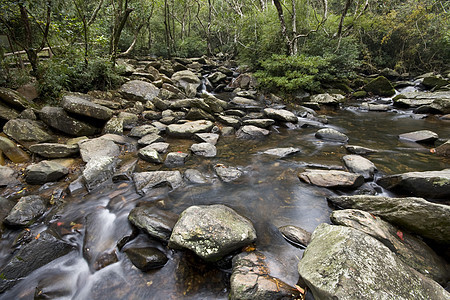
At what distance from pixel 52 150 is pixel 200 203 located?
153 inches

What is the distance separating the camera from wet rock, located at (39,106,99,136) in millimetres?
5520

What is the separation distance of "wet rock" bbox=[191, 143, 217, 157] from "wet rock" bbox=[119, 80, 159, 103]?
4.74 meters

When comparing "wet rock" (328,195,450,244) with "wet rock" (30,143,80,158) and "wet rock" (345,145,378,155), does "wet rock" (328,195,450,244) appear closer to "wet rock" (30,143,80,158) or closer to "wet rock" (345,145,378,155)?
"wet rock" (345,145,378,155)

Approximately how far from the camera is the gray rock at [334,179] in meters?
3.72

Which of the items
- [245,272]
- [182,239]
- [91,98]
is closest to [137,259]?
[182,239]

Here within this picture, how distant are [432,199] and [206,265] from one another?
3736 millimetres

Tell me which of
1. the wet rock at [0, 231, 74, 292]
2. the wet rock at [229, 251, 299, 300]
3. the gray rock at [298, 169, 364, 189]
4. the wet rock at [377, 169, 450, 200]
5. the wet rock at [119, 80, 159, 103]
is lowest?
the wet rock at [0, 231, 74, 292]

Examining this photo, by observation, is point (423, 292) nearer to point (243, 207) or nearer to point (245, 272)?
point (245, 272)

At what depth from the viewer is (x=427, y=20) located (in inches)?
582

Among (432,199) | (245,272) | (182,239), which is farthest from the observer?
(432,199)

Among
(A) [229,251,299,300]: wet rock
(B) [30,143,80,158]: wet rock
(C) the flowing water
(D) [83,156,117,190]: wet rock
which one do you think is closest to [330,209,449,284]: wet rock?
(C) the flowing water

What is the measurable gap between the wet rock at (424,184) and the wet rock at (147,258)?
13.1 ft

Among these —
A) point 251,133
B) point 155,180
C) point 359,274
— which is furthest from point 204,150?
point 359,274

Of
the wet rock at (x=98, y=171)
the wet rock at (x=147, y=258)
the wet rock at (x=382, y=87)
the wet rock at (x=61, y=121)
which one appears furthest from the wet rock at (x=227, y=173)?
the wet rock at (x=382, y=87)
